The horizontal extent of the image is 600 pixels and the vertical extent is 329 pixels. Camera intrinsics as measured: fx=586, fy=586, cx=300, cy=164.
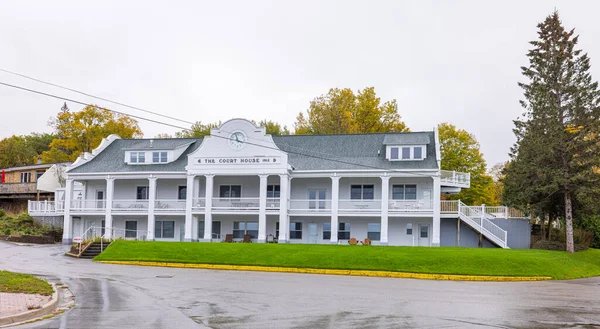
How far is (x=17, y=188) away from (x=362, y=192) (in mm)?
38521

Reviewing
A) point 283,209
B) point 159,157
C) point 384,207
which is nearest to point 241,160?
point 283,209

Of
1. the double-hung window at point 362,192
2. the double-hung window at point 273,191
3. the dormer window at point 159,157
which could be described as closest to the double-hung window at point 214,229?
the double-hung window at point 273,191

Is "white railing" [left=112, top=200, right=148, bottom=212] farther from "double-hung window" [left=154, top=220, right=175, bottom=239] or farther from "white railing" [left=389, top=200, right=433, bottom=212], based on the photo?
"white railing" [left=389, top=200, right=433, bottom=212]

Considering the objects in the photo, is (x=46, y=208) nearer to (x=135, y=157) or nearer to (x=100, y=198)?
(x=100, y=198)

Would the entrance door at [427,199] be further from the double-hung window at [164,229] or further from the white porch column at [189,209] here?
the double-hung window at [164,229]

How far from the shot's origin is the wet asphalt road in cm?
1349

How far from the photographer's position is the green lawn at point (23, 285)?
662 inches

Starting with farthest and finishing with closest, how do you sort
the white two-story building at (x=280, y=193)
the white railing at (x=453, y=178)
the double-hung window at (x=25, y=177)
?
the double-hung window at (x=25, y=177)
the white railing at (x=453, y=178)
the white two-story building at (x=280, y=193)

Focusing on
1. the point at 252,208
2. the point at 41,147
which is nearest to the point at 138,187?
the point at 252,208

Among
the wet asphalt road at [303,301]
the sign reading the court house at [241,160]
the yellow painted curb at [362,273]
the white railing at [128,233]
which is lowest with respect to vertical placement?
the yellow painted curb at [362,273]

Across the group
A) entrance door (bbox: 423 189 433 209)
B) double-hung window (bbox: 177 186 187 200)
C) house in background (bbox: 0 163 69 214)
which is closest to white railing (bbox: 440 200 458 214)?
entrance door (bbox: 423 189 433 209)

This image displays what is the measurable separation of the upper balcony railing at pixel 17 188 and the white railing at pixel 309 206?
1240 inches

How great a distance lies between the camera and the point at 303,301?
55.3 feet

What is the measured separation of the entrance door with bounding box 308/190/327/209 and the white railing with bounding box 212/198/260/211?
12.9ft
